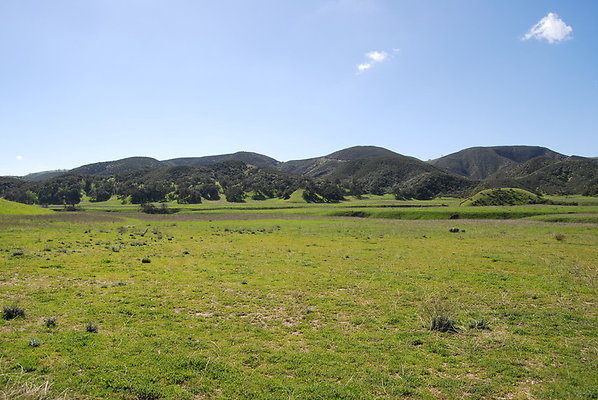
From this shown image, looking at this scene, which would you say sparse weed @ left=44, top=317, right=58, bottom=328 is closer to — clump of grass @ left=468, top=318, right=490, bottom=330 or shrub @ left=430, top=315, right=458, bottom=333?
shrub @ left=430, top=315, right=458, bottom=333

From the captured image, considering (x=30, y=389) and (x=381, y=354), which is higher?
(x=30, y=389)

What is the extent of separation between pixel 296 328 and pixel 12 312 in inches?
479

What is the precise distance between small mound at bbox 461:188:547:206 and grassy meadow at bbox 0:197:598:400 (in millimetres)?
88963

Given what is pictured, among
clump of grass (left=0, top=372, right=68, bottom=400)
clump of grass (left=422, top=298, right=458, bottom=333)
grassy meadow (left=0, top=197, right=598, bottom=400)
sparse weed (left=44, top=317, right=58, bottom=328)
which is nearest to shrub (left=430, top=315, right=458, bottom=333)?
clump of grass (left=422, top=298, right=458, bottom=333)

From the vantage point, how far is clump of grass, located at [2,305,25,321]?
1338cm

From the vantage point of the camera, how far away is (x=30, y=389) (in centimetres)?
733

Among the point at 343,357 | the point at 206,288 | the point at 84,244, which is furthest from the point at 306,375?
the point at 84,244

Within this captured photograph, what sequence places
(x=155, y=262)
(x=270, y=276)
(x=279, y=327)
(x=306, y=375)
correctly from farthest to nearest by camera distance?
(x=155, y=262) < (x=270, y=276) < (x=279, y=327) < (x=306, y=375)

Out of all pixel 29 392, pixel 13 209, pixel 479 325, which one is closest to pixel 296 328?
pixel 479 325

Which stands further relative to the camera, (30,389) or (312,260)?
(312,260)

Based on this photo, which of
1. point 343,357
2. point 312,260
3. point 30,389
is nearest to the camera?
point 30,389

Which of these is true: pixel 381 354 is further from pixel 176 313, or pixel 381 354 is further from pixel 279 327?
pixel 176 313

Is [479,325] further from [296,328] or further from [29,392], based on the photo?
[29,392]

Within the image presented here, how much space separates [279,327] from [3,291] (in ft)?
51.7
